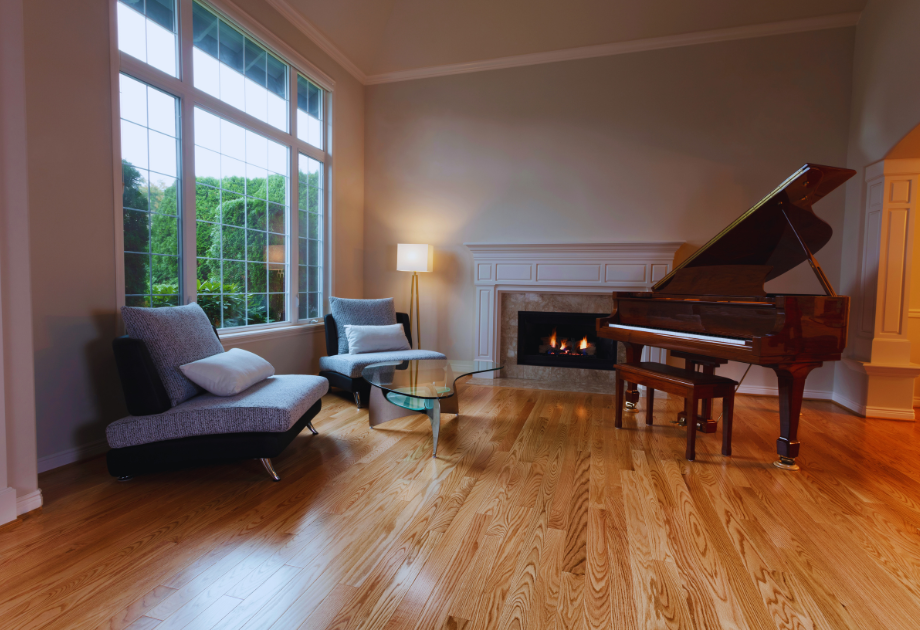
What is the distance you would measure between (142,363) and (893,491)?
3690 millimetres

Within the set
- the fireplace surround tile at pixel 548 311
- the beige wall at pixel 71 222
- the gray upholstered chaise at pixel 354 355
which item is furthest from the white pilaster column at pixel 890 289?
the beige wall at pixel 71 222

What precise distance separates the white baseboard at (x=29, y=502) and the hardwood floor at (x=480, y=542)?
43 mm

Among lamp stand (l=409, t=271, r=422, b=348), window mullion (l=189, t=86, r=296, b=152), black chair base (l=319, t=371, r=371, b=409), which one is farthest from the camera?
lamp stand (l=409, t=271, r=422, b=348)

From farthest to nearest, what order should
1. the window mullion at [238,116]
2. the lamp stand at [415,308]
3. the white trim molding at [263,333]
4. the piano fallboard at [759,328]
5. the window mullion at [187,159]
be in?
1. the lamp stand at [415,308]
2. the white trim molding at [263,333]
3. the window mullion at [238,116]
4. the window mullion at [187,159]
5. the piano fallboard at [759,328]

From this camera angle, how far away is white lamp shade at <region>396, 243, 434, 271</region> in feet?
15.5

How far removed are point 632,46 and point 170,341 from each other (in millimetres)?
4609

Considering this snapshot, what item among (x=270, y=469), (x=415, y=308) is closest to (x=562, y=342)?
(x=415, y=308)

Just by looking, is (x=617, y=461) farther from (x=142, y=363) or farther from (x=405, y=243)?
(x=405, y=243)

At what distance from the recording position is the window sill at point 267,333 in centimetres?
344

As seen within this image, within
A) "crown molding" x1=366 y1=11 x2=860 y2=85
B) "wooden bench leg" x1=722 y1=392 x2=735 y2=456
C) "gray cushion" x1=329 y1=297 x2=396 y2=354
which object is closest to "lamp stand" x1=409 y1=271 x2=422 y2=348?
"gray cushion" x1=329 y1=297 x2=396 y2=354

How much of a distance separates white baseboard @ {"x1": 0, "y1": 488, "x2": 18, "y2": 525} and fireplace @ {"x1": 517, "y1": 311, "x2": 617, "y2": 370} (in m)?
3.93

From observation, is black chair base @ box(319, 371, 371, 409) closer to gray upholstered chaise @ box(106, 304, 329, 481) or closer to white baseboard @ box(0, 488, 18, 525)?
gray upholstered chaise @ box(106, 304, 329, 481)

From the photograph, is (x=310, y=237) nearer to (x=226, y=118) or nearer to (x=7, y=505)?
(x=226, y=118)

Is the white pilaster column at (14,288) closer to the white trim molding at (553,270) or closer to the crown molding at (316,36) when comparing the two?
the crown molding at (316,36)
